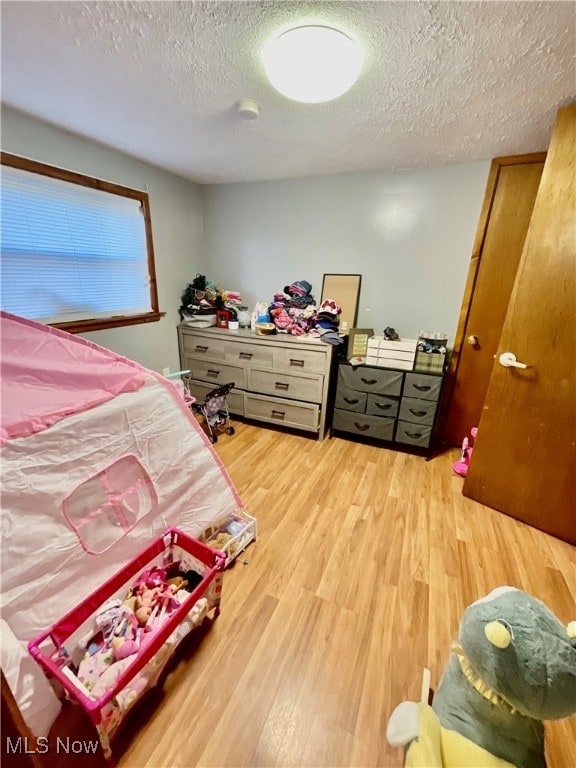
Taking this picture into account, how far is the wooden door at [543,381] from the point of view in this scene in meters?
1.49

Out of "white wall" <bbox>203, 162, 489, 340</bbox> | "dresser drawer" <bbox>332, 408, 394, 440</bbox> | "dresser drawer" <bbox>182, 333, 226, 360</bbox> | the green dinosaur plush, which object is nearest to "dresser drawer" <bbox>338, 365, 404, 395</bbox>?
"dresser drawer" <bbox>332, 408, 394, 440</bbox>

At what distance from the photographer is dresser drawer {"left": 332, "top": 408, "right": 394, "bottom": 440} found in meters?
2.50

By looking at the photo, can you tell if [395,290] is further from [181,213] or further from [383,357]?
[181,213]

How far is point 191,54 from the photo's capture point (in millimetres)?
1174

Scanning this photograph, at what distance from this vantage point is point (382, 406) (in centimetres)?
247

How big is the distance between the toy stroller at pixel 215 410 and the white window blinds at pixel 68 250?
3.18 ft

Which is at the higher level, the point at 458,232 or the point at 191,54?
the point at 191,54

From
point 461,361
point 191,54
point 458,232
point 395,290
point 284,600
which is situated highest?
point 191,54

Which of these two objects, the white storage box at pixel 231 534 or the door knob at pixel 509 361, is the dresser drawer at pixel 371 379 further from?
the white storage box at pixel 231 534

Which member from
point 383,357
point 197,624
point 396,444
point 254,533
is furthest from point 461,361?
point 197,624

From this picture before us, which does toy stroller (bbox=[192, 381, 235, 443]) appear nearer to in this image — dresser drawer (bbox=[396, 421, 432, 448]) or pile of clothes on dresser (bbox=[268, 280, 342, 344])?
pile of clothes on dresser (bbox=[268, 280, 342, 344])

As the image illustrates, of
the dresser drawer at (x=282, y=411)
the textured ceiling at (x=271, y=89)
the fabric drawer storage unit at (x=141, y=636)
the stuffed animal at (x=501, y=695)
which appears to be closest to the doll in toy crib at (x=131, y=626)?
the fabric drawer storage unit at (x=141, y=636)

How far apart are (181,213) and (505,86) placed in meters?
2.49

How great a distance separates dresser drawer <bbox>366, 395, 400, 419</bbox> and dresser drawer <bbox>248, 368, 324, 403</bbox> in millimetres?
421
